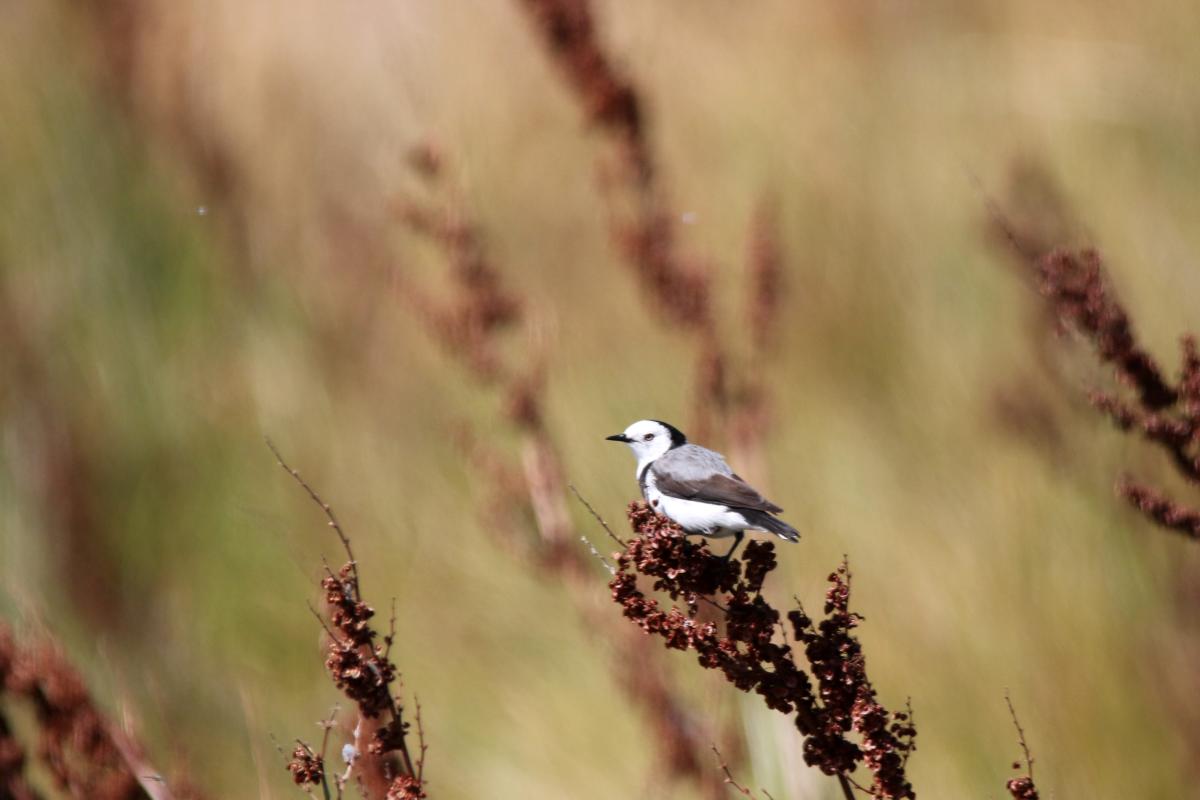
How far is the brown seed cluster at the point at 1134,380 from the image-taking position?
2812mm

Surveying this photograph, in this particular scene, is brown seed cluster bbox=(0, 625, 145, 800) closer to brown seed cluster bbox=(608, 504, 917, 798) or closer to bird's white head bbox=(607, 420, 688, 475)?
brown seed cluster bbox=(608, 504, 917, 798)

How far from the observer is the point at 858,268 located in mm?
4680

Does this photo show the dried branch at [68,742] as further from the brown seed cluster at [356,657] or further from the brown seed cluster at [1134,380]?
the brown seed cluster at [1134,380]

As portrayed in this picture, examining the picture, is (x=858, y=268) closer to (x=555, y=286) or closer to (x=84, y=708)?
(x=555, y=286)

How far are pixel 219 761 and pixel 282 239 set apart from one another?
2185 mm

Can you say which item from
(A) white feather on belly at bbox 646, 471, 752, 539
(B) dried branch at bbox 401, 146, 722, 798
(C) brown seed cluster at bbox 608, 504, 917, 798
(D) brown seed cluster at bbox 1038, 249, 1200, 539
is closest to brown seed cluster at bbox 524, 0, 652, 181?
(B) dried branch at bbox 401, 146, 722, 798

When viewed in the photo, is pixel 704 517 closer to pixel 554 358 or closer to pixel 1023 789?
pixel 1023 789

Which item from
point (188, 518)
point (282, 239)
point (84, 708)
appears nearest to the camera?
point (84, 708)

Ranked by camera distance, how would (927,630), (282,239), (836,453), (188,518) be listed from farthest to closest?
(282,239), (188,518), (836,453), (927,630)

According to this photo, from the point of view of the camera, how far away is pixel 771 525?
288 centimetres

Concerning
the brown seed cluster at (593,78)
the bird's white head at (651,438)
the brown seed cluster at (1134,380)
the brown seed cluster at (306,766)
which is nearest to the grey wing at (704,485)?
the bird's white head at (651,438)

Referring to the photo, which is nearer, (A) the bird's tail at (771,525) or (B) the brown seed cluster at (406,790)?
(B) the brown seed cluster at (406,790)

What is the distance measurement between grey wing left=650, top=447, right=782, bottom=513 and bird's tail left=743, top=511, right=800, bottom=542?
3 centimetres

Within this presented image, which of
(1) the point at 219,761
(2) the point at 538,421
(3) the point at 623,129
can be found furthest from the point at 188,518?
(3) the point at 623,129
